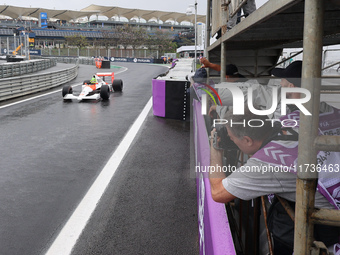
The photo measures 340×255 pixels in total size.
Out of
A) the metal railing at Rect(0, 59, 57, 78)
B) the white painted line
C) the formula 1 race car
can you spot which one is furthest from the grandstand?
the white painted line

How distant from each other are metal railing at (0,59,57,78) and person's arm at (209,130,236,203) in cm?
2347

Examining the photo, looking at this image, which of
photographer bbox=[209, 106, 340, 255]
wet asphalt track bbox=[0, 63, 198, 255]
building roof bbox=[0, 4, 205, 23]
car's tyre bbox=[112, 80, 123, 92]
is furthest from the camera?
building roof bbox=[0, 4, 205, 23]

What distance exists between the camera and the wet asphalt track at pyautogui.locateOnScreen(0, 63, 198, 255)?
372cm

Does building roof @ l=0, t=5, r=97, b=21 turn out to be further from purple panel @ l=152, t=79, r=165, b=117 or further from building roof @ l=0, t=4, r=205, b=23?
purple panel @ l=152, t=79, r=165, b=117

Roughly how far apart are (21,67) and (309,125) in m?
29.6

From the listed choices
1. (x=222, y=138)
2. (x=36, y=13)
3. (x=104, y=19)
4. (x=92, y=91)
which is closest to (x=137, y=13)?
(x=104, y=19)

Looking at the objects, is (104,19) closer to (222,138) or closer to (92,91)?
(92,91)

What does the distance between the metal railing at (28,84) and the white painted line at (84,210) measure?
9359mm

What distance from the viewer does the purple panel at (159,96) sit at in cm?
1080

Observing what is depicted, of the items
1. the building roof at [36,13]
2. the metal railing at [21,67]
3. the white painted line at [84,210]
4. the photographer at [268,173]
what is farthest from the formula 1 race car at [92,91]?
the building roof at [36,13]

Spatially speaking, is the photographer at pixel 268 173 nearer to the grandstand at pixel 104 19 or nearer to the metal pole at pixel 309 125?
the metal pole at pixel 309 125

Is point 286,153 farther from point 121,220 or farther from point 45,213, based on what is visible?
point 45,213

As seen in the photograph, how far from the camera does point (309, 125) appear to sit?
140 centimetres

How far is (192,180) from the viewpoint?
5.58 meters
